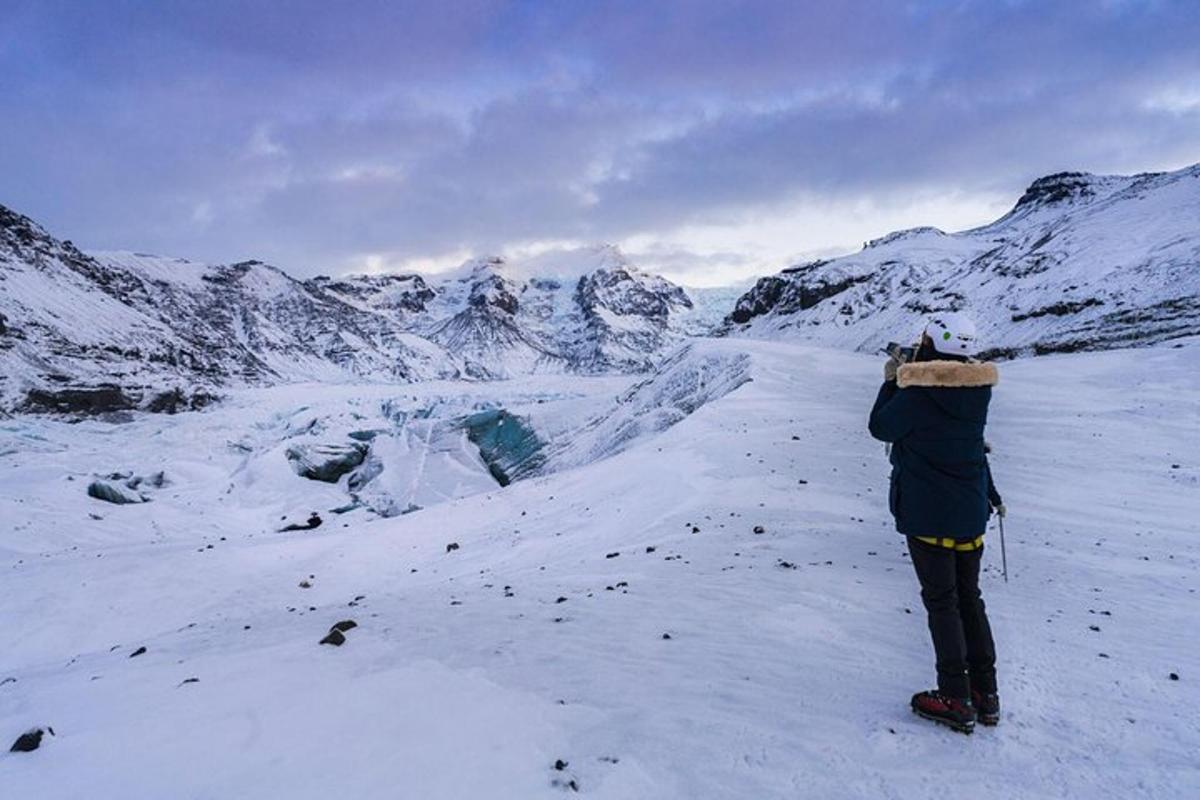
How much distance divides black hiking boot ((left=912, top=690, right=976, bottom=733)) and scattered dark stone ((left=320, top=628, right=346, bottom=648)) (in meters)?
5.02

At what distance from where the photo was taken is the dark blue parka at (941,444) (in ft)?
14.3

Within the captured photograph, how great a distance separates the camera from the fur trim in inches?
170

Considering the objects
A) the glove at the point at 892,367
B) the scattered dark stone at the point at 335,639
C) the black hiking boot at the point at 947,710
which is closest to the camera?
the black hiking boot at the point at 947,710

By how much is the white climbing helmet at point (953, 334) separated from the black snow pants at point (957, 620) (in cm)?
132

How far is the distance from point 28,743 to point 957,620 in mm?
6209

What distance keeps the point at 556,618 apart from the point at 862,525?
5.56 metres

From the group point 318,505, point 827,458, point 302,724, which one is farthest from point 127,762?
point 318,505

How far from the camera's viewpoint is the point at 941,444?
177 inches

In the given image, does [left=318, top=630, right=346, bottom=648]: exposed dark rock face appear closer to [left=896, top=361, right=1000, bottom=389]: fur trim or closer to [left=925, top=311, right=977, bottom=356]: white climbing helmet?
[left=896, top=361, right=1000, bottom=389]: fur trim

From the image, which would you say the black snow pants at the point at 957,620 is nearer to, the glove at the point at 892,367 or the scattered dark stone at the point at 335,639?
the glove at the point at 892,367

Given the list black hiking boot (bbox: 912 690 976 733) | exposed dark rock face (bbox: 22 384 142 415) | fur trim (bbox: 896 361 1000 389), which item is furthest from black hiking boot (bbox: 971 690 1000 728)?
exposed dark rock face (bbox: 22 384 142 415)

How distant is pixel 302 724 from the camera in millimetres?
4559

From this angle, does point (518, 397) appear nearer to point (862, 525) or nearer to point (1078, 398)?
point (1078, 398)

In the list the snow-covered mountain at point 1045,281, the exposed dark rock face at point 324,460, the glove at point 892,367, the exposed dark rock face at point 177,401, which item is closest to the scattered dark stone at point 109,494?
the exposed dark rock face at point 324,460
